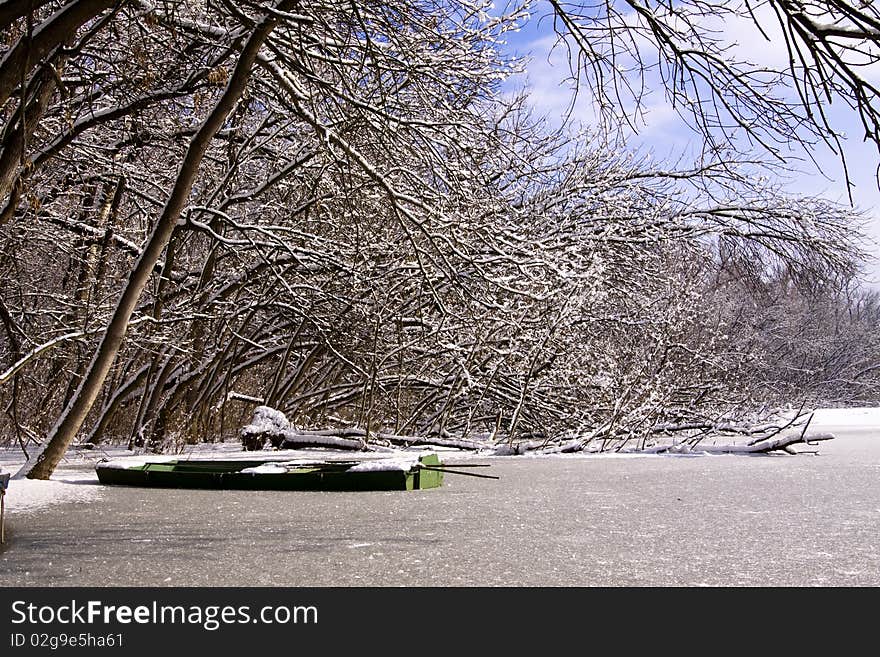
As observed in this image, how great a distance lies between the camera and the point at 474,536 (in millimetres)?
3475

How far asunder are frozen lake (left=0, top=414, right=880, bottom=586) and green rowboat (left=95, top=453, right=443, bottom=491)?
175 millimetres

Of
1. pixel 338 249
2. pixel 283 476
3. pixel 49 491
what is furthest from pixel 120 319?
pixel 338 249

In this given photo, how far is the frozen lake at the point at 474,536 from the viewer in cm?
275

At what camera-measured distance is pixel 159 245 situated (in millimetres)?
5406

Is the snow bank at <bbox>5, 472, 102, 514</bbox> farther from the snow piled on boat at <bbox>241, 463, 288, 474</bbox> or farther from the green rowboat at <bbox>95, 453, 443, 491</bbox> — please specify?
the snow piled on boat at <bbox>241, 463, 288, 474</bbox>

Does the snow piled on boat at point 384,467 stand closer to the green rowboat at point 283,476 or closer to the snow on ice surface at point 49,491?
the green rowboat at point 283,476

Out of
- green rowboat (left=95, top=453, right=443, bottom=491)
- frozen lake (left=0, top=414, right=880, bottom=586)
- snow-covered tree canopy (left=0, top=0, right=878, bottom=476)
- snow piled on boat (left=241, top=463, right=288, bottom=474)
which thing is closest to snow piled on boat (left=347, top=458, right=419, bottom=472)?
green rowboat (left=95, top=453, right=443, bottom=491)

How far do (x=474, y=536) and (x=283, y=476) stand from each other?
6.92 feet

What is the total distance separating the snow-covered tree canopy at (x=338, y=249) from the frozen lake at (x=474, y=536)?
63.5 inches

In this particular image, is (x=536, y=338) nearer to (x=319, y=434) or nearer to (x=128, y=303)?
(x=319, y=434)

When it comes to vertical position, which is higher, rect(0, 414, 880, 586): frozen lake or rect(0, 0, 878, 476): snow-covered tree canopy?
rect(0, 0, 878, 476): snow-covered tree canopy

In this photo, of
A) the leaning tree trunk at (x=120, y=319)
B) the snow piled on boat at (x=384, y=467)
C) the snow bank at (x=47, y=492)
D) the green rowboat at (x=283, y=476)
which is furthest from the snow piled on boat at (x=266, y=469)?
the leaning tree trunk at (x=120, y=319)

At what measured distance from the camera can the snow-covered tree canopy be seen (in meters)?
5.46

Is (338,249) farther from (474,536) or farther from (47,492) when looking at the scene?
(474,536)
